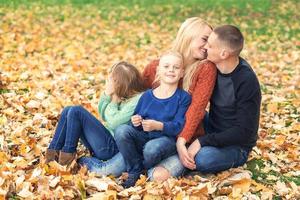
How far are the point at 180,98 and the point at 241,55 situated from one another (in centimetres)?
79

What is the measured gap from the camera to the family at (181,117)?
14.6ft

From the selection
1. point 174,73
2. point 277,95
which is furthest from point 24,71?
point 174,73

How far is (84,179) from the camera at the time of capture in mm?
4344

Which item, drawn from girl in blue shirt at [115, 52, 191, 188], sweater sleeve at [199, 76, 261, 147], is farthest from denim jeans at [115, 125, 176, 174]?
sweater sleeve at [199, 76, 261, 147]

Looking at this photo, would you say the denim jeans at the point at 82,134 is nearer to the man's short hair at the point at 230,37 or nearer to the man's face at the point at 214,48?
the man's face at the point at 214,48

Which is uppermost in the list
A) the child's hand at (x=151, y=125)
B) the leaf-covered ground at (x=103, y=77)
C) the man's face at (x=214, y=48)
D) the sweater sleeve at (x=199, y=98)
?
the man's face at (x=214, y=48)

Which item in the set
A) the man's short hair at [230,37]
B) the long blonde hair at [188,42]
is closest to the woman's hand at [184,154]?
Result: the long blonde hair at [188,42]

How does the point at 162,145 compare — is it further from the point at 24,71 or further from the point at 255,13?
the point at 255,13

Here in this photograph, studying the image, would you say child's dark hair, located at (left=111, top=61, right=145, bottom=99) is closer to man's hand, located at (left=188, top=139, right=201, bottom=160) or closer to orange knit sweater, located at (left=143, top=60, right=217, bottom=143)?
orange knit sweater, located at (left=143, top=60, right=217, bottom=143)

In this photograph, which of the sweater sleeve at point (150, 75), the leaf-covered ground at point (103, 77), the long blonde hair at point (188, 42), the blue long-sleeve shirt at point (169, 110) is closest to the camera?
the leaf-covered ground at point (103, 77)

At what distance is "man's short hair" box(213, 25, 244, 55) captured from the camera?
4.44 meters

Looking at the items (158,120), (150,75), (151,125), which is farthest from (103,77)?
(151,125)

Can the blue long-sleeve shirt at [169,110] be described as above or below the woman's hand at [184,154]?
above

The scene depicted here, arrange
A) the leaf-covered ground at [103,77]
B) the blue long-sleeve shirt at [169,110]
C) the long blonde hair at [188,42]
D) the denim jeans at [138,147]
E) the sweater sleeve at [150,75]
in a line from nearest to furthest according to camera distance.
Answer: the leaf-covered ground at [103,77], the denim jeans at [138,147], the blue long-sleeve shirt at [169,110], the long blonde hair at [188,42], the sweater sleeve at [150,75]
